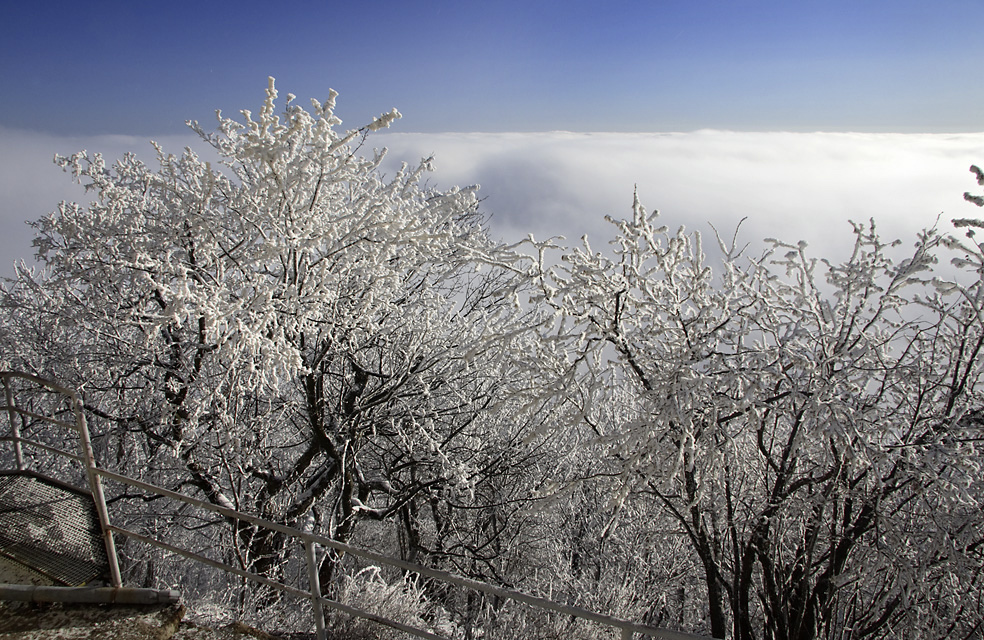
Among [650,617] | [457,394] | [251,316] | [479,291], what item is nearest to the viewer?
[251,316]

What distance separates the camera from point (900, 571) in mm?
4965

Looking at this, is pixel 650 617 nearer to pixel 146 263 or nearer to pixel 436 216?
pixel 436 216

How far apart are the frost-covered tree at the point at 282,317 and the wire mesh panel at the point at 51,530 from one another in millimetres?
2085

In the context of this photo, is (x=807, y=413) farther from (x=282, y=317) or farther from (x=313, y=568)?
(x=282, y=317)

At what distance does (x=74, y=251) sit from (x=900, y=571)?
10.4m

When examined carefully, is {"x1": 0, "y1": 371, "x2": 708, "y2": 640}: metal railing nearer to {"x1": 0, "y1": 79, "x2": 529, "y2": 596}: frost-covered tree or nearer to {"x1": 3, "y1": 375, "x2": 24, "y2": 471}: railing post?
{"x1": 3, "y1": 375, "x2": 24, "y2": 471}: railing post

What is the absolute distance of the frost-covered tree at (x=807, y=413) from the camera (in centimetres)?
501

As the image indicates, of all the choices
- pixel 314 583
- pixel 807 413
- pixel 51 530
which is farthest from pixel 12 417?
pixel 807 413

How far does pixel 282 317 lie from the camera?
23.1 ft

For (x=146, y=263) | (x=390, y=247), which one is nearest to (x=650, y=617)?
(x=390, y=247)

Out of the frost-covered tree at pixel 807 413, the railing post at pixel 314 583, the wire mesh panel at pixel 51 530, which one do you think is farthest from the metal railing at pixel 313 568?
the frost-covered tree at pixel 807 413

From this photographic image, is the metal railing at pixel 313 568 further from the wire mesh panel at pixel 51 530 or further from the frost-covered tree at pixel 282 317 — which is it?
the frost-covered tree at pixel 282 317

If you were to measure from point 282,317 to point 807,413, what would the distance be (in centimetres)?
544

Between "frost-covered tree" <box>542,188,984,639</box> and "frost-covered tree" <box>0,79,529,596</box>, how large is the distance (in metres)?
1.34
